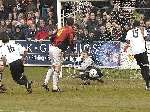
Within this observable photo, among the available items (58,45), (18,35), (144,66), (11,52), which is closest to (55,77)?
(58,45)

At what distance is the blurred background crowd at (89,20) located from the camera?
101 feet

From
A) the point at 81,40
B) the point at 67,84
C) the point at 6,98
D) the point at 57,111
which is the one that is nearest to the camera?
the point at 57,111

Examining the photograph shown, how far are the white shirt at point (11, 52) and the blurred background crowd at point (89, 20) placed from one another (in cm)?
756

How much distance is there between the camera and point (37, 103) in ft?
61.6

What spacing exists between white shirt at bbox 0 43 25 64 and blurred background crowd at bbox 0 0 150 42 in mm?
7561

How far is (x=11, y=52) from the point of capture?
21.3 metres

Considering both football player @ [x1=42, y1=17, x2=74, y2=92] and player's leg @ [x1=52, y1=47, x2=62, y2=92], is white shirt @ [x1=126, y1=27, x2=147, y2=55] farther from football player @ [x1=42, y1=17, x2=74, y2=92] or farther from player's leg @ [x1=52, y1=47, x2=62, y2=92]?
player's leg @ [x1=52, y1=47, x2=62, y2=92]

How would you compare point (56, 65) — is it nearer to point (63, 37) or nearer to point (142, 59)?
point (63, 37)

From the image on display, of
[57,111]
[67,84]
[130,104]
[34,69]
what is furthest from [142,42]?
[34,69]

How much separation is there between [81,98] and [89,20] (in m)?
11.7

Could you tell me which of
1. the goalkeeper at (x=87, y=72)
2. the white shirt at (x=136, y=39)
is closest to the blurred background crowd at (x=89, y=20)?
the goalkeeper at (x=87, y=72)

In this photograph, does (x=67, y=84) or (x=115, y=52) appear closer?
(x=67, y=84)

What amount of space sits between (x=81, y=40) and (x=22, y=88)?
8126 millimetres

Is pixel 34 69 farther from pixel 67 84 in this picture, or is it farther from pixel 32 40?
pixel 67 84
